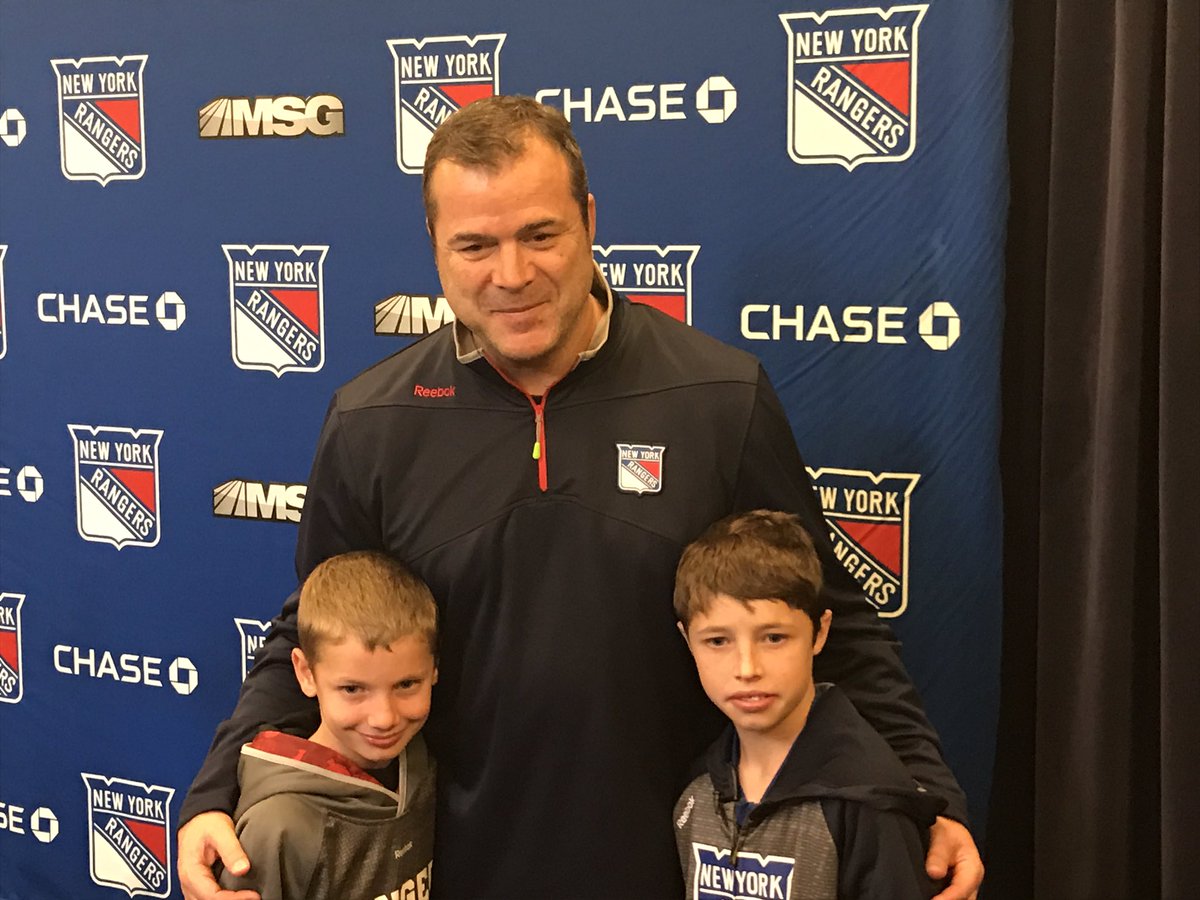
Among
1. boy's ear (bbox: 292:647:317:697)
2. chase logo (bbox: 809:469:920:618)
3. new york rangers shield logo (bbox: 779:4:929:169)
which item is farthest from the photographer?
chase logo (bbox: 809:469:920:618)

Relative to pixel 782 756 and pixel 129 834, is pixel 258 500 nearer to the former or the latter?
pixel 129 834

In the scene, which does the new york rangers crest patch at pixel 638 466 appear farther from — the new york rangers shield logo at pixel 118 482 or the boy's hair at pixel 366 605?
the new york rangers shield logo at pixel 118 482

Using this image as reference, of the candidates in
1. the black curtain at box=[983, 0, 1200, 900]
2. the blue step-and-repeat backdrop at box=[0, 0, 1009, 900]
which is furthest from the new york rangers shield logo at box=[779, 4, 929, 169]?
the black curtain at box=[983, 0, 1200, 900]

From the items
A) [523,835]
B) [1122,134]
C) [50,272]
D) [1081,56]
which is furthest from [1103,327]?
[50,272]

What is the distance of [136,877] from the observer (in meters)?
2.95

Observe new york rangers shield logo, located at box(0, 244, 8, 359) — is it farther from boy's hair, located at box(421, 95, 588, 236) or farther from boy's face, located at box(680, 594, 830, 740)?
boy's face, located at box(680, 594, 830, 740)

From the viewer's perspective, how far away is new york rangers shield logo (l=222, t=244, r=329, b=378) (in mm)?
2537

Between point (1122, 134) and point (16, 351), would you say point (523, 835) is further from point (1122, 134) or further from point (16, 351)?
point (16, 351)

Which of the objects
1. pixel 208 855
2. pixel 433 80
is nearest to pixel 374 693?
pixel 208 855

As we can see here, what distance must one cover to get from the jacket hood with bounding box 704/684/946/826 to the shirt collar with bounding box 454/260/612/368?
0.52 meters

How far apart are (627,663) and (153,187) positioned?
1.69 metres

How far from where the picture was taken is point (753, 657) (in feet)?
4.86

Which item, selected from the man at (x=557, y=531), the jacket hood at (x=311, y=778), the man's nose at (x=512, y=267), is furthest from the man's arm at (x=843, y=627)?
the jacket hood at (x=311, y=778)

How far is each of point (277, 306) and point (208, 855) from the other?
1.31 m
